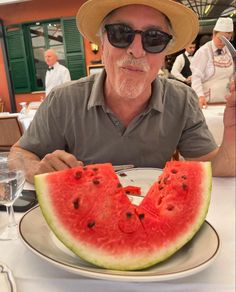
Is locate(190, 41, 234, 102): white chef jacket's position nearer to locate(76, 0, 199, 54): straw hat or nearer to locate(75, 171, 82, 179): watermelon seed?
locate(76, 0, 199, 54): straw hat

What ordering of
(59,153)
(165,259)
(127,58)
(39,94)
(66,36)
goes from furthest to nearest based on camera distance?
(39,94) < (66,36) < (127,58) < (59,153) < (165,259)

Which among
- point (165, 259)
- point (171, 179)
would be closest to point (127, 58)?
point (171, 179)

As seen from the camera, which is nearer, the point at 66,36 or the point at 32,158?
the point at 32,158

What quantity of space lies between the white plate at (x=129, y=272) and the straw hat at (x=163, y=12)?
2.67 feet

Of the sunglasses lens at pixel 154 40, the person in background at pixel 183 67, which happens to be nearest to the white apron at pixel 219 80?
the sunglasses lens at pixel 154 40

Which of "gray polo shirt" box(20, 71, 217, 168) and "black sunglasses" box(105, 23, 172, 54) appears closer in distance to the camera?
"black sunglasses" box(105, 23, 172, 54)

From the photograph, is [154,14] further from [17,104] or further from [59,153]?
[17,104]

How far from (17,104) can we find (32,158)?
7381mm

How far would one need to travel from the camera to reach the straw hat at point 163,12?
109 centimetres

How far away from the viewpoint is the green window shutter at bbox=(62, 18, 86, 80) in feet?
23.8

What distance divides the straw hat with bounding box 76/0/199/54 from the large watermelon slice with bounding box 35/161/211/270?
775 mm

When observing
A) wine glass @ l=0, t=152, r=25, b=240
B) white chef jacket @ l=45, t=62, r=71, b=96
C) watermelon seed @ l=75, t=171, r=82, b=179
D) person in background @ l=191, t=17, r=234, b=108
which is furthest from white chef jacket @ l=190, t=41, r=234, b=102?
white chef jacket @ l=45, t=62, r=71, b=96

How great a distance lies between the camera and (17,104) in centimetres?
815

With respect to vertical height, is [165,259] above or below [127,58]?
below
